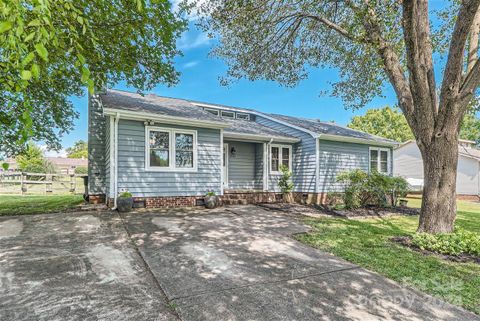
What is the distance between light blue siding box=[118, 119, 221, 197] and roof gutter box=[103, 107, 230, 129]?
0.20 metres

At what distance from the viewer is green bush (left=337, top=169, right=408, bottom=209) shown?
10.4 m

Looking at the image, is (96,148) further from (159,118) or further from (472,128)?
(472,128)

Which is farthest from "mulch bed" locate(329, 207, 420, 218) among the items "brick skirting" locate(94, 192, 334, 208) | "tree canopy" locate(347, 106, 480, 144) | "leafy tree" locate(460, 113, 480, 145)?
"leafy tree" locate(460, 113, 480, 145)

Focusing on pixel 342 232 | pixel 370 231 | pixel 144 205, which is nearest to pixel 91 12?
pixel 144 205

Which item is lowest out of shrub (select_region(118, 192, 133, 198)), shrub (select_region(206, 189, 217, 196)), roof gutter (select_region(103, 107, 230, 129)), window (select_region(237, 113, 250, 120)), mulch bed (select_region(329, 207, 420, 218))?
mulch bed (select_region(329, 207, 420, 218))

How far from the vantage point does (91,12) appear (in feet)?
18.7

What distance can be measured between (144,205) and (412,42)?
828 centimetres

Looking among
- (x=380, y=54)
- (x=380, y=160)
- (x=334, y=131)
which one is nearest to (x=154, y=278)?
(x=380, y=54)

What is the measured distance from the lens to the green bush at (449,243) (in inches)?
194

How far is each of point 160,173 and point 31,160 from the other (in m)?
23.1

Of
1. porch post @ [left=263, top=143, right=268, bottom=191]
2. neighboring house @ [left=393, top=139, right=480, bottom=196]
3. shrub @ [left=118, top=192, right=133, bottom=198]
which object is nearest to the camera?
shrub @ [left=118, top=192, right=133, bottom=198]

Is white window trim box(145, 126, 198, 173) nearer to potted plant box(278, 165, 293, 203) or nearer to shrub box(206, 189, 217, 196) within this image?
shrub box(206, 189, 217, 196)

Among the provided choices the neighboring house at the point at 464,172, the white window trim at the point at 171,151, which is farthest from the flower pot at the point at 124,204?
the neighboring house at the point at 464,172

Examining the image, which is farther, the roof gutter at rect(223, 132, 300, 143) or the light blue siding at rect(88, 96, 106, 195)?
the roof gutter at rect(223, 132, 300, 143)
